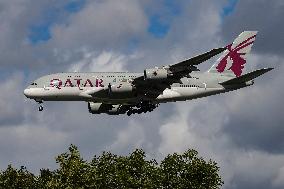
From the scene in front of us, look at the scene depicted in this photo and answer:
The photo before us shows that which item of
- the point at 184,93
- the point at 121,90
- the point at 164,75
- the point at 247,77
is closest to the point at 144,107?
the point at 184,93

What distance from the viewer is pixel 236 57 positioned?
127500 millimetres

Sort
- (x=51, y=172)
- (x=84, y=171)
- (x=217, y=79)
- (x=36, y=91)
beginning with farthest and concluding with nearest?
(x=51, y=172) → (x=217, y=79) → (x=36, y=91) → (x=84, y=171)

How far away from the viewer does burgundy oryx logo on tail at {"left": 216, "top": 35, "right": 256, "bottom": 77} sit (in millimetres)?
124750

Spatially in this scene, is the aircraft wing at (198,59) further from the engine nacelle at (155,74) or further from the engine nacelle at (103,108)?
the engine nacelle at (103,108)

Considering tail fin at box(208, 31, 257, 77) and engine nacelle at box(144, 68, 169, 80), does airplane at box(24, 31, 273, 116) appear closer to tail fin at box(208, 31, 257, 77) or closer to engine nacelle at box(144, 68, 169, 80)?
engine nacelle at box(144, 68, 169, 80)

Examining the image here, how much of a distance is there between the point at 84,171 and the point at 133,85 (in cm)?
1917

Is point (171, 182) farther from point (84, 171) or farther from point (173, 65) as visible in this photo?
point (84, 171)

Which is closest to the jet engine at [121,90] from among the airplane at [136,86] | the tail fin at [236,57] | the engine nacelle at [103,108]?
the airplane at [136,86]

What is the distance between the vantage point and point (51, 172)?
127688 mm

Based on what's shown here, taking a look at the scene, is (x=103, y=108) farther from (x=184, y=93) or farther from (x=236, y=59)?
(x=236, y=59)

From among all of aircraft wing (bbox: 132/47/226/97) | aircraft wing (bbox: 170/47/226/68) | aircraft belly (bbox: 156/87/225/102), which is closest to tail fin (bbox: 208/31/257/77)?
aircraft belly (bbox: 156/87/225/102)

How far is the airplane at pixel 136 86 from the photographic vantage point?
4124 inches

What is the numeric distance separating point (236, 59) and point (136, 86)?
25462 mm

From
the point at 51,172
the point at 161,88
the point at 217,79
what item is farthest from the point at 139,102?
the point at 51,172
